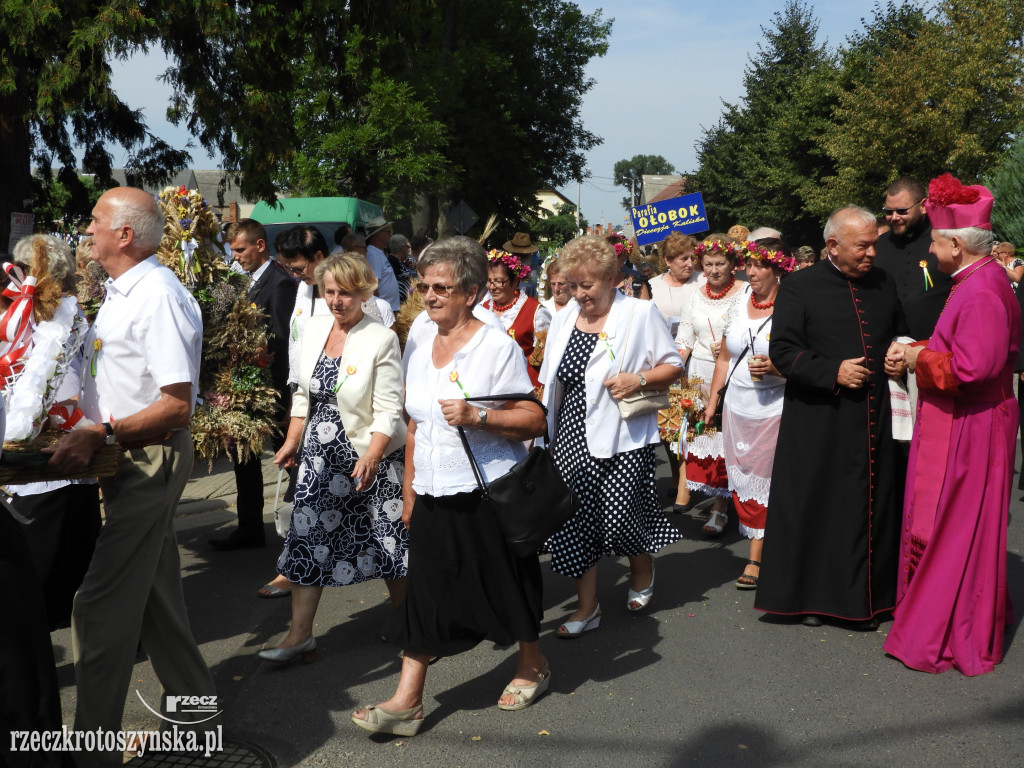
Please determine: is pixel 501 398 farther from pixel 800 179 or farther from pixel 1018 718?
pixel 800 179

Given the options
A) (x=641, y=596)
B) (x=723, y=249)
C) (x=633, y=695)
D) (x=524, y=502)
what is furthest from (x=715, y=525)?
(x=524, y=502)

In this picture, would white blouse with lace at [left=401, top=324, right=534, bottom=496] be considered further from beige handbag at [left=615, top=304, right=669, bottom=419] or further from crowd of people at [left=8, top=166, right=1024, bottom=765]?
beige handbag at [left=615, top=304, right=669, bottom=419]

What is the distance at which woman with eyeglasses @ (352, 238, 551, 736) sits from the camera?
406 cm

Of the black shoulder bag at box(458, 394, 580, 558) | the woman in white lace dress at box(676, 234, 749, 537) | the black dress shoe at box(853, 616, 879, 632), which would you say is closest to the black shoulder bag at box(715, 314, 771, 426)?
the woman in white lace dress at box(676, 234, 749, 537)

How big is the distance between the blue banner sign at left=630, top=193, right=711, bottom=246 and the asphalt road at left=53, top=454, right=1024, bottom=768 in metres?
8.42

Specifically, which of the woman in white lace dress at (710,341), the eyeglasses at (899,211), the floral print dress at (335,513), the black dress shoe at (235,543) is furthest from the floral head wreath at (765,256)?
the black dress shoe at (235,543)

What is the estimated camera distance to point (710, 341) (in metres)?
7.68

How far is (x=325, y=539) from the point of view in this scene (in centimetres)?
492

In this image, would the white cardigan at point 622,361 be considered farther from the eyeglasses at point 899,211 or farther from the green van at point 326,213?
the green van at point 326,213

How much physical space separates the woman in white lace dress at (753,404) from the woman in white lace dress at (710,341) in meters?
0.66

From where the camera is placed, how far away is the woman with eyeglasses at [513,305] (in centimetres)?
811

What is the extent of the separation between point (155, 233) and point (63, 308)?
0.43 meters

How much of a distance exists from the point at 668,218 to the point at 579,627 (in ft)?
31.4

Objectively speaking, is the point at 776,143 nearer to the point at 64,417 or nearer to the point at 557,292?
the point at 557,292
